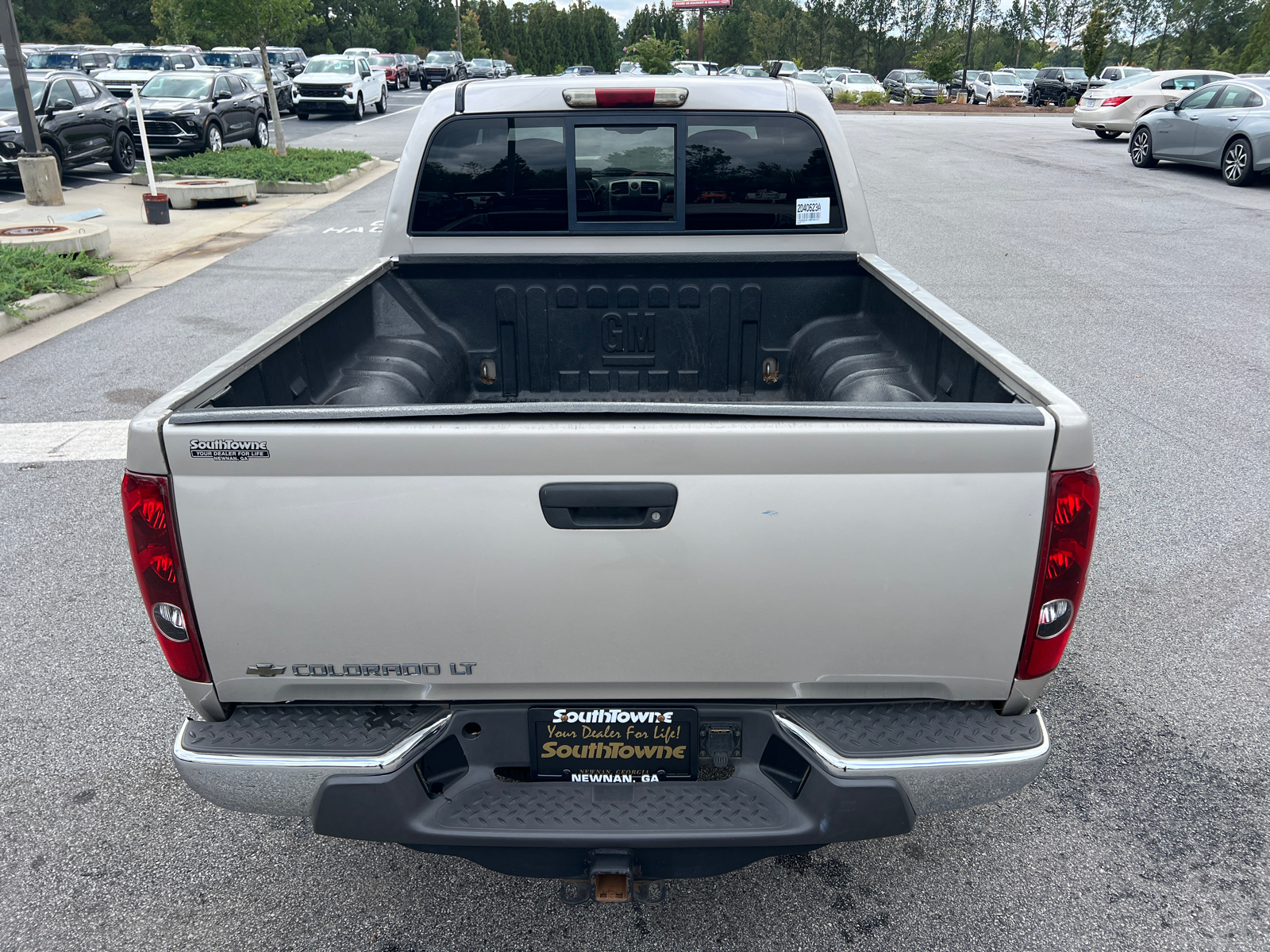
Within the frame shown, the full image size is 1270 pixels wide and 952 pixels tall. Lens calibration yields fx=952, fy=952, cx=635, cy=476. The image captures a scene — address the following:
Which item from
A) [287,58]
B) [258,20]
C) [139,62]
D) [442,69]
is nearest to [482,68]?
[442,69]

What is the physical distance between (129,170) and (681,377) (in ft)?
61.4

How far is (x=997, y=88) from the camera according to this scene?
159 feet

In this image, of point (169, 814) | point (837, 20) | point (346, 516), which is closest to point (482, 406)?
point (346, 516)

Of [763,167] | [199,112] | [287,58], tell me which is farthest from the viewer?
[287,58]

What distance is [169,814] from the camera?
126 inches

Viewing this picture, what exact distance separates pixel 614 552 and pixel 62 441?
18.6 feet

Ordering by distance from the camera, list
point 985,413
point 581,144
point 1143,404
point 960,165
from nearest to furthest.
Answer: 1. point 985,413
2. point 581,144
3. point 1143,404
4. point 960,165

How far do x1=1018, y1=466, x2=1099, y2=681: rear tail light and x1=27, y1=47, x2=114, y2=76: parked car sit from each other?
34206 millimetres

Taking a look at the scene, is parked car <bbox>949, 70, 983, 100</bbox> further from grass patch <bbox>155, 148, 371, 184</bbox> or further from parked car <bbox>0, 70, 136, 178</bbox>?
parked car <bbox>0, 70, 136, 178</bbox>

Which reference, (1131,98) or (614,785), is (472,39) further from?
(614,785)

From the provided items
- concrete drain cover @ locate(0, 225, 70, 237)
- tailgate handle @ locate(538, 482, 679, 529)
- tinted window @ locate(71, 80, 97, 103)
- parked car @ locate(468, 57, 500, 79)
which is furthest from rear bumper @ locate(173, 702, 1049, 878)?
parked car @ locate(468, 57, 500, 79)

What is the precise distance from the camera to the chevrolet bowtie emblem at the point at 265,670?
2.24 m

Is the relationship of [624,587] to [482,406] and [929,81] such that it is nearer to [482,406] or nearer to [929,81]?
[482,406]

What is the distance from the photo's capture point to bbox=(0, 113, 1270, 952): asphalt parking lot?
274cm
